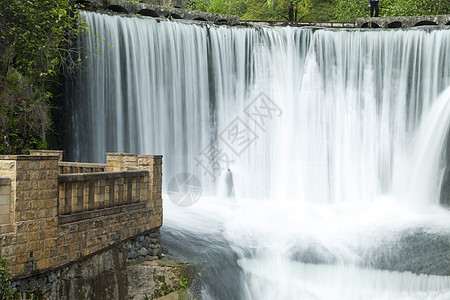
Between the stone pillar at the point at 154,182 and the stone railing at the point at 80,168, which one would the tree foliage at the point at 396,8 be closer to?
the stone pillar at the point at 154,182

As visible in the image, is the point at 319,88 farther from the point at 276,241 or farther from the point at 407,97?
the point at 276,241

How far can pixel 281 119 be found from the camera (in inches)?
984

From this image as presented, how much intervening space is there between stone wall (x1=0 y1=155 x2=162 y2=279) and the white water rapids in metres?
4.79

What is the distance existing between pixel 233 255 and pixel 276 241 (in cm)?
217

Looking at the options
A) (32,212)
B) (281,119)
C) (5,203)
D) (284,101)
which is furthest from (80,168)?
(284,101)

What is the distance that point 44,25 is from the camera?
60.2 ft

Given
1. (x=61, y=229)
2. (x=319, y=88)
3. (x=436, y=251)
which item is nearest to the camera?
(x=61, y=229)

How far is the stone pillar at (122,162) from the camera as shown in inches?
534

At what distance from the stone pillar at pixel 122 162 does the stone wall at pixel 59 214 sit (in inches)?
22.5

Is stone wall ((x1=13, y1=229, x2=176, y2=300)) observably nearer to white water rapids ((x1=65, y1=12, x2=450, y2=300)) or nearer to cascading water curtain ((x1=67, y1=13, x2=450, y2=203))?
white water rapids ((x1=65, y1=12, x2=450, y2=300))

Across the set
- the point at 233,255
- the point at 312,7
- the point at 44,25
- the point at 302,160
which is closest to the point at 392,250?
the point at 233,255

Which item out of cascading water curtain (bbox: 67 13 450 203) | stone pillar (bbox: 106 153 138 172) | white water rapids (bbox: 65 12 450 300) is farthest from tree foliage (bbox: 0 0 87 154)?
stone pillar (bbox: 106 153 138 172)

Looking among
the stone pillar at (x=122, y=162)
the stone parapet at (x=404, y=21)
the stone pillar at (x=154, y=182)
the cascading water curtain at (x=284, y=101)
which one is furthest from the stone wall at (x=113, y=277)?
the stone parapet at (x=404, y=21)

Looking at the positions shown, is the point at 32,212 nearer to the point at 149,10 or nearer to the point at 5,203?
the point at 5,203
